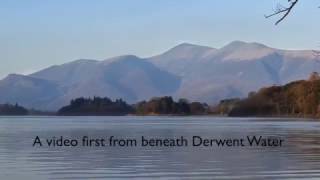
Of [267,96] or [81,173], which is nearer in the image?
[81,173]

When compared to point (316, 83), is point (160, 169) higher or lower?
lower

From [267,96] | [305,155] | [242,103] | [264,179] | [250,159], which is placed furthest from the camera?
[242,103]

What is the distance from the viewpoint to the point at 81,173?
2491 cm

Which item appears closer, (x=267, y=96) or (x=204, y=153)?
(x=204, y=153)

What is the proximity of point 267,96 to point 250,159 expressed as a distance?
129 m

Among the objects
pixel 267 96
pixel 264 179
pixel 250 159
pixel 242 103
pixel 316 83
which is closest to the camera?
pixel 264 179

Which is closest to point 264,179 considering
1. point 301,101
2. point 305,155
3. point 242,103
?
point 305,155

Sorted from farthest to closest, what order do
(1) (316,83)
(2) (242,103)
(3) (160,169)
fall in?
1. (2) (242,103)
2. (1) (316,83)
3. (3) (160,169)

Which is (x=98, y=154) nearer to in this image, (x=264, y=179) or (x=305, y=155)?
(x=305, y=155)

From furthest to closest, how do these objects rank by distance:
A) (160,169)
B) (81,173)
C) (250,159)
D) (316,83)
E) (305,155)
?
(316,83), (305,155), (250,159), (160,169), (81,173)

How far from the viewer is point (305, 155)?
35.0 metres

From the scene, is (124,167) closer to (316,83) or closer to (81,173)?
(81,173)

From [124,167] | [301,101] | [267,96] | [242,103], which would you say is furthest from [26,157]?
[242,103]

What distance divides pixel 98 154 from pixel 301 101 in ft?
361
